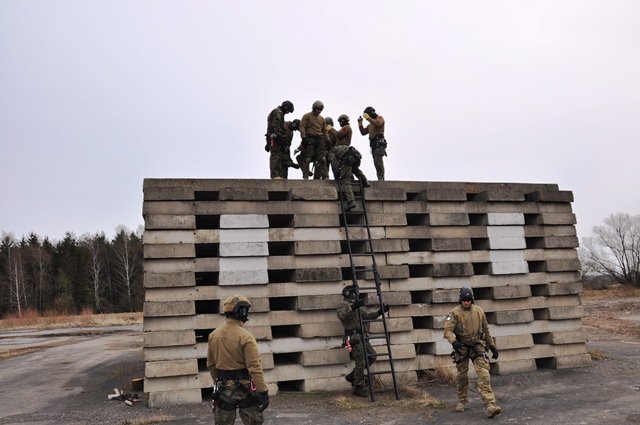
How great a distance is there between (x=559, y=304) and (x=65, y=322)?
101 ft

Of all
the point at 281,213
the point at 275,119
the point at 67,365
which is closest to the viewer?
the point at 281,213

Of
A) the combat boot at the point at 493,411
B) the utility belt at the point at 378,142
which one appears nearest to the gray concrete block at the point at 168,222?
the utility belt at the point at 378,142

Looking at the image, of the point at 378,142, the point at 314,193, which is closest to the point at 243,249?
the point at 314,193

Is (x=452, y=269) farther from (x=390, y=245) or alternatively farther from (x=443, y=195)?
(x=443, y=195)

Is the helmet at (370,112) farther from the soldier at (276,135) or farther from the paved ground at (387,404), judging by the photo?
the paved ground at (387,404)

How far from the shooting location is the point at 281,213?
27.0ft

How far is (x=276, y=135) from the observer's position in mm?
9938

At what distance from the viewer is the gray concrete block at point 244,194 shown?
26.4 feet

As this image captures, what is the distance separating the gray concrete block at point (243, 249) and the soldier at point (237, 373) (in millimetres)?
2822

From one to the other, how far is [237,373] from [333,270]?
3.48 metres

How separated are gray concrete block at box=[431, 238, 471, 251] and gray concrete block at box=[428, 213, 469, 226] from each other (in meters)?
0.28

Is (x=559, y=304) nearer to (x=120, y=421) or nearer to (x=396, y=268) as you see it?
(x=396, y=268)

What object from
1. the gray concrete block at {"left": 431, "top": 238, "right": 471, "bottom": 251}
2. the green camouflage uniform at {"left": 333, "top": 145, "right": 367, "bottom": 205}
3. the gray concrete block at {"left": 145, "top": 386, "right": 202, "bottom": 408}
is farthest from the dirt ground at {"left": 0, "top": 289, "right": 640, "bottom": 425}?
the green camouflage uniform at {"left": 333, "top": 145, "right": 367, "bottom": 205}

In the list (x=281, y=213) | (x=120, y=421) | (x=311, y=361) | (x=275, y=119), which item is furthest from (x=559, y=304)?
(x=120, y=421)
